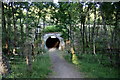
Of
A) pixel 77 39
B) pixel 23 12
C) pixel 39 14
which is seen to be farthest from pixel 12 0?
pixel 77 39

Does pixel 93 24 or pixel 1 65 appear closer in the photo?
pixel 1 65

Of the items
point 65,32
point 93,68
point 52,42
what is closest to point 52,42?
point 52,42

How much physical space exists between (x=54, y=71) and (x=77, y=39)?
47 cm

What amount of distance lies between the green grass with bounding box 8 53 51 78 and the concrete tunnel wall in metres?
0.14

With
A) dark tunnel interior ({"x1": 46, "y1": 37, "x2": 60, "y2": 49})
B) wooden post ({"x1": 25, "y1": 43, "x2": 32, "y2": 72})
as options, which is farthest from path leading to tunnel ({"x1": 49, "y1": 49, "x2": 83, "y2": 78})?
wooden post ({"x1": 25, "y1": 43, "x2": 32, "y2": 72})

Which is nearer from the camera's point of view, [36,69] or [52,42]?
[36,69]

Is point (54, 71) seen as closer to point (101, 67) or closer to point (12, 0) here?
point (101, 67)

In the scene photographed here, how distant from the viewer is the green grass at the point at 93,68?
195 cm

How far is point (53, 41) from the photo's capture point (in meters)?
2.14

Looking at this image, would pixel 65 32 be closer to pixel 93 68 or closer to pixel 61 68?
pixel 61 68

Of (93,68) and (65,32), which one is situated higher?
(65,32)

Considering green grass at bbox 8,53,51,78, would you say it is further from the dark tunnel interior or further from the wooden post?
the dark tunnel interior

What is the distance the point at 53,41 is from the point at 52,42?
18 mm

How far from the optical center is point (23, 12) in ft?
6.73
